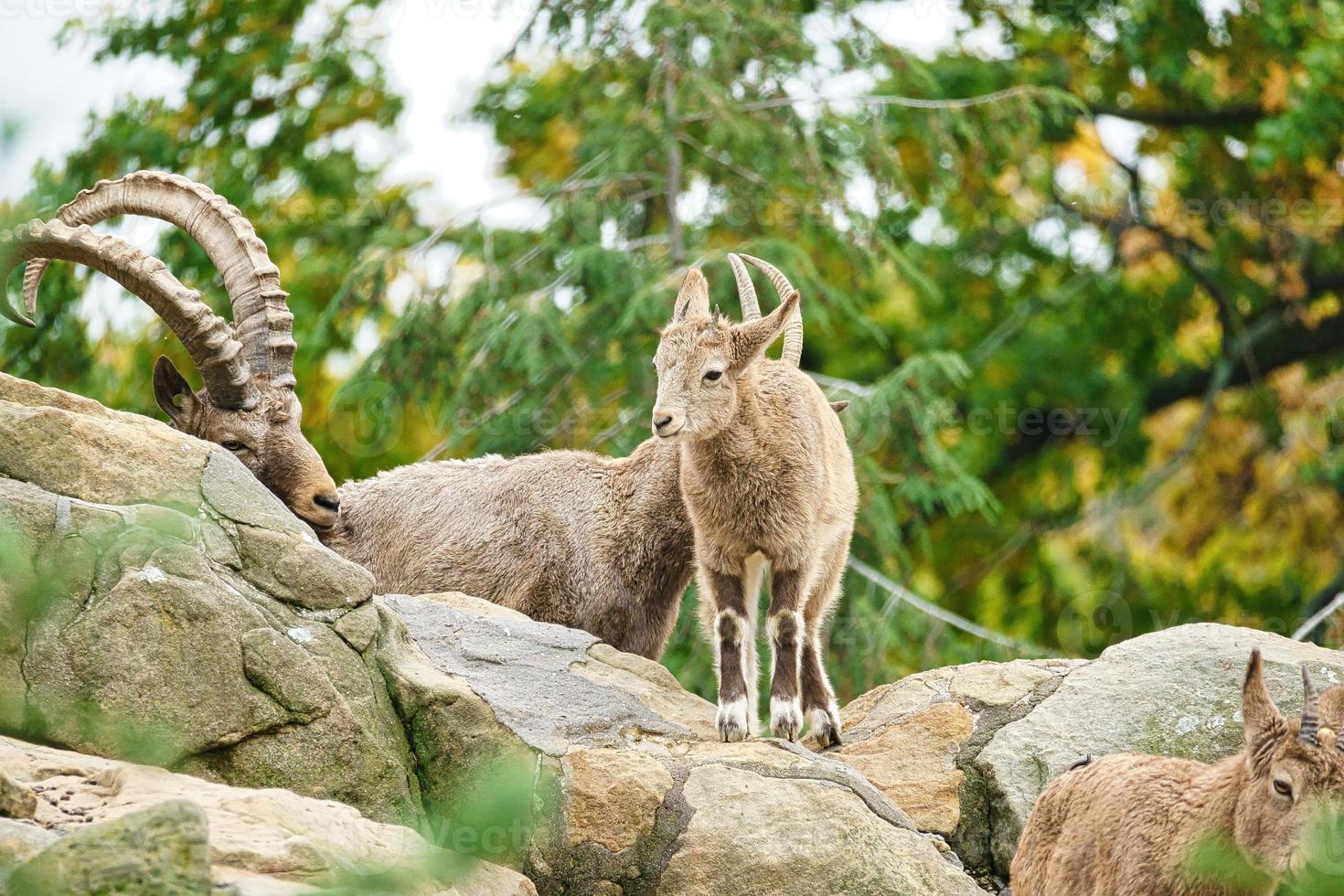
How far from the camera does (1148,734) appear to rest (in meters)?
6.50

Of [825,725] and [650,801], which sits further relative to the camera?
[825,725]

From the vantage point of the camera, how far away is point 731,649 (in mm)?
6875

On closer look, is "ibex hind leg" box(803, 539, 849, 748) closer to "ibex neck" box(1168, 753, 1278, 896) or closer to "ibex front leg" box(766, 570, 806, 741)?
"ibex front leg" box(766, 570, 806, 741)

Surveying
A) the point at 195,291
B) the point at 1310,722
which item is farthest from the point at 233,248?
the point at 1310,722

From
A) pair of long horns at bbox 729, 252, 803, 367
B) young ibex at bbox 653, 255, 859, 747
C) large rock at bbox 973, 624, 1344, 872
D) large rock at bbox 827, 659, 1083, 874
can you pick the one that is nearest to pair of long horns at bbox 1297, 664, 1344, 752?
large rock at bbox 973, 624, 1344, 872

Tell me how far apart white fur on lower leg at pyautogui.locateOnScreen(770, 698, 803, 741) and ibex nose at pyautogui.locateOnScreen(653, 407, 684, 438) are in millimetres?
1209

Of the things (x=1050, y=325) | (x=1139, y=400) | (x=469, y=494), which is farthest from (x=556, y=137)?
(x=469, y=494)

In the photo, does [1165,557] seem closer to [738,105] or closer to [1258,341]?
[1258,341]

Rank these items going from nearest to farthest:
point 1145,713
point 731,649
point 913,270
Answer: point 1145,713
point 731,649
point 913,270

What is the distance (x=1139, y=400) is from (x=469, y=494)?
1076cm

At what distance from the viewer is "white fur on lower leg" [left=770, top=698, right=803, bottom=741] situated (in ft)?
21.5

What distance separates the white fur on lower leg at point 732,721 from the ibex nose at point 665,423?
118cm

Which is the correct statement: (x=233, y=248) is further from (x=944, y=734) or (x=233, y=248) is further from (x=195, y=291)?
(x=944, y=734)

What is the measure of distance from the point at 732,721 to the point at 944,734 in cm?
99
